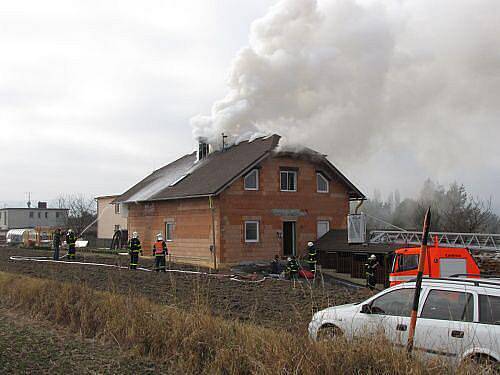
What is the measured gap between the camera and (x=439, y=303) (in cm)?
817

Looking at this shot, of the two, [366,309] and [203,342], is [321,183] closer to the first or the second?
[366,309]

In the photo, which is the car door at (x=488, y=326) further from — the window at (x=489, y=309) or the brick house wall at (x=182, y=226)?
the brick house wall at (x=182, y=226)

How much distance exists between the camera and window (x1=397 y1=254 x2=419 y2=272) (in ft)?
64.1

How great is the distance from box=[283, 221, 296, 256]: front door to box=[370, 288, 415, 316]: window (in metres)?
20.9

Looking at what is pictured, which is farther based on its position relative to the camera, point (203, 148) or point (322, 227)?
point (203, 148)

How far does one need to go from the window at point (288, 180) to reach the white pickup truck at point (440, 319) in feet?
68.7

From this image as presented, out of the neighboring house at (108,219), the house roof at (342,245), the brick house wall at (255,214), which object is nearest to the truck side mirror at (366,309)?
the house roof at (342,245)

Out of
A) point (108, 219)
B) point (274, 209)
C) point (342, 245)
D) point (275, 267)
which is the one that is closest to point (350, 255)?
point (342, 245)

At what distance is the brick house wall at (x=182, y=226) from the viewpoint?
1105 inches

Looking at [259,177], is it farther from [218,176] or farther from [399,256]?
[399,256]

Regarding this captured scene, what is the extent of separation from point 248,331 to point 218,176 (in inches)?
819

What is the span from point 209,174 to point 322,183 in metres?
6.37

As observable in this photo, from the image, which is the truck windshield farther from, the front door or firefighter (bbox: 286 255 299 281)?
the front door

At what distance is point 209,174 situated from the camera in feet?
98.7
